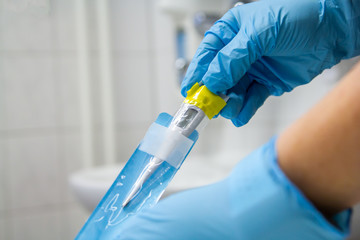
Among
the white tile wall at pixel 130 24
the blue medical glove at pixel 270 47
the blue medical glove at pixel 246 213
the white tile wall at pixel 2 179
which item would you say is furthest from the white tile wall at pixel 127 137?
the blue medical glove at pixel 246 213

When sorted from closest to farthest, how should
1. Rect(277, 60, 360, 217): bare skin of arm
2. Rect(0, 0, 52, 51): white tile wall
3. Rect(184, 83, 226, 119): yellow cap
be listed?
Rect(277, 60, 360, 217): bare skin of arm, Rect(184, 83, 226, 119): yellow cap, Rect(0, 0, 52, 51): white tile wall

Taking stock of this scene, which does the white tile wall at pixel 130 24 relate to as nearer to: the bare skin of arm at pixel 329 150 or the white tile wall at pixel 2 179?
the white tile wall at pixel 2 179

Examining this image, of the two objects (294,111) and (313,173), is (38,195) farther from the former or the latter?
(313,173)

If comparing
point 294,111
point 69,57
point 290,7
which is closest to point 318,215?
point 290,7

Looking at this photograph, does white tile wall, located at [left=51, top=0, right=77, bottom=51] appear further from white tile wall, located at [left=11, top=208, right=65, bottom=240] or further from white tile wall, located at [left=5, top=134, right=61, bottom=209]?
white tile wall, located at [left=11, top=208, right=65, bottom=240]

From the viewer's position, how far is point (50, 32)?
1.14 meters

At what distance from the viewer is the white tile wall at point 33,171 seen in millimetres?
1133

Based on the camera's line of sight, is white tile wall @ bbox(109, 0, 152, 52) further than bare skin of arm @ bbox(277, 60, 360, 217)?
Yes

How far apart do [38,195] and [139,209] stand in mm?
919

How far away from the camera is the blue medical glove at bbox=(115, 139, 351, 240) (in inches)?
9.8

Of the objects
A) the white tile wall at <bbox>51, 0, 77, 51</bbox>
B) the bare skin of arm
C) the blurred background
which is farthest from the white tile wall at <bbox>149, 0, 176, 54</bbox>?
the bare skin of arm

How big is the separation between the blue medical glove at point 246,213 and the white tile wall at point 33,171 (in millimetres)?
937

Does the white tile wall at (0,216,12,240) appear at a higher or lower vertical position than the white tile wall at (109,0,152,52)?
lower

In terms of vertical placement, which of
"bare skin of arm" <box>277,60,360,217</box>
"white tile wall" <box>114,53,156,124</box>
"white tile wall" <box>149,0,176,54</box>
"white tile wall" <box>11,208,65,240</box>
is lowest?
"white tile wall" <box>11,208,65,240</box>
